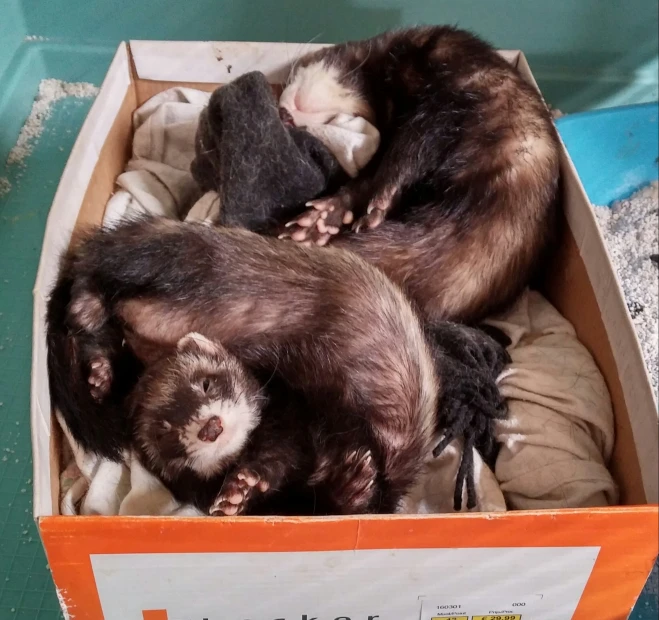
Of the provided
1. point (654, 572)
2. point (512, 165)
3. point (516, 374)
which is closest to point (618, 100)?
point (512, 165)

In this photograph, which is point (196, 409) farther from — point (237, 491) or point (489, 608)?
point (489, 608)

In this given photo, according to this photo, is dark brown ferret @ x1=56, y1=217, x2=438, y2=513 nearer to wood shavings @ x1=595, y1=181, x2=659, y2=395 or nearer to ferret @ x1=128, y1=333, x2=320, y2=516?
ferret @ x1=128, y1=333, x2=320, y2=516

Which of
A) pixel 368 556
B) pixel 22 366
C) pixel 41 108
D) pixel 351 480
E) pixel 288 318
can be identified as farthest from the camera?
pixel 41 108

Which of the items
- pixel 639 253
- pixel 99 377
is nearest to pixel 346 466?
pixel 99 377

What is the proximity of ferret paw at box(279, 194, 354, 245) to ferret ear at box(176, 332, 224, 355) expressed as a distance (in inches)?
10.5

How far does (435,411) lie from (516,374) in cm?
18

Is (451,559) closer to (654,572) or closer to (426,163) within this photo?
(654,572)

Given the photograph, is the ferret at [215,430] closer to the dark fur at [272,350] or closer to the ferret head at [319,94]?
the dark fur at [272,350]

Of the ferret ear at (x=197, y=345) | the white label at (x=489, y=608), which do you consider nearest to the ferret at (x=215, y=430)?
the ferret ear at (x=197, y=345)

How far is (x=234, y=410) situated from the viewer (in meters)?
0.94

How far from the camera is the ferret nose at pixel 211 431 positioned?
2.89ft

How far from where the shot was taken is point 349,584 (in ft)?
2.72

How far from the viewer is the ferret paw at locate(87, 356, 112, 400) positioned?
1.00 meters

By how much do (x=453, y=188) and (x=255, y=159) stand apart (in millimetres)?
349
